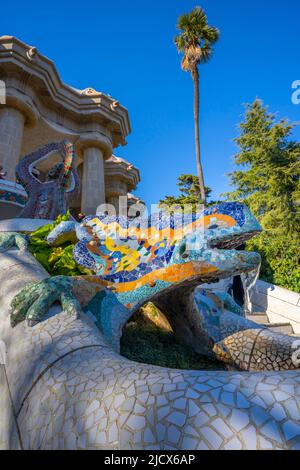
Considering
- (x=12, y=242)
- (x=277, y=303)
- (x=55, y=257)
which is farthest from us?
(x=277, y=303)

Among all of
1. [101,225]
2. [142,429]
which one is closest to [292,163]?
[101,225]

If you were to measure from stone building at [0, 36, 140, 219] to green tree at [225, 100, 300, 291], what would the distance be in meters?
6.90

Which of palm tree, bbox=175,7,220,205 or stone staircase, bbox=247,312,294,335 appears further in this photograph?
palm tree, bbox=175,7,220,205

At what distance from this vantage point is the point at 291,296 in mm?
7766

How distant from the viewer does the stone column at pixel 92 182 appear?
15.0 m

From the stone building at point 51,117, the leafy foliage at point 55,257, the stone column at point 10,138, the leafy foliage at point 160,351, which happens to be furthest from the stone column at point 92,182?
the leafy foliage at point 160,351

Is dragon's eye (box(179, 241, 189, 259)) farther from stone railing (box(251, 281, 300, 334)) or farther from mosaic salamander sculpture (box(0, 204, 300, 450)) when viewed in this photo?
stone railing (box(251, 281, 300, 334))

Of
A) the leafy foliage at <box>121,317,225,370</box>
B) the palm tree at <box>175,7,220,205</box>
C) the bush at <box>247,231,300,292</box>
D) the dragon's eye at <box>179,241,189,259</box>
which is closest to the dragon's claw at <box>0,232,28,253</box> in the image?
the leafy foliage at <box>121,317,225,370</box>

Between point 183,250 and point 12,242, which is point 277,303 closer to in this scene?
point 183,250

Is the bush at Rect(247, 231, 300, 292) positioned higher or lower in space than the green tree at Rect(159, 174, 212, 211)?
lower

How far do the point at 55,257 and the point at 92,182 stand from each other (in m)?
12.3

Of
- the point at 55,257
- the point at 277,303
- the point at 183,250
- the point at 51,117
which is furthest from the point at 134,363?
the point at 51,117

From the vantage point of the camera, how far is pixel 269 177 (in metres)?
14.9

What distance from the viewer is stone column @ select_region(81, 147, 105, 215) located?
49.1 feet
